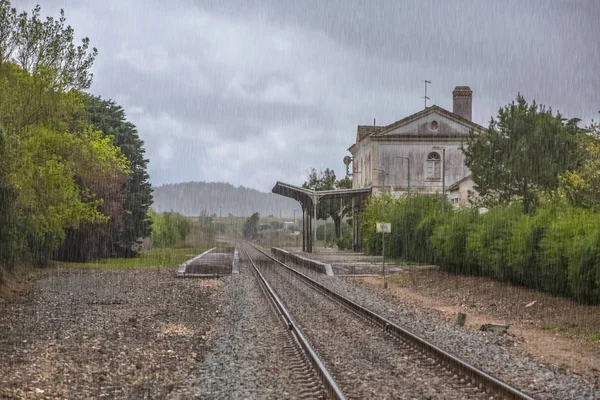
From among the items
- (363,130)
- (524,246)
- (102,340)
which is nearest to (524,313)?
(524,246)

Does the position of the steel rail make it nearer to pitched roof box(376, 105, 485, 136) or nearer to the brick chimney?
pitched roof box(376, 105, 485, 136)

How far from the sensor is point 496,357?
12.0m

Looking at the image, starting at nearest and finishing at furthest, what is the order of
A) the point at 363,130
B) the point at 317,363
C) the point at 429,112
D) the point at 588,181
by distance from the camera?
the point at 317,363 → the point at 588,181 → the point at 429,112 → the point at 363,130

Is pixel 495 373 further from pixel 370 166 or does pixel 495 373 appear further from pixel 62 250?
pixel 370 166

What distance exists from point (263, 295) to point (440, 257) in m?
10.3

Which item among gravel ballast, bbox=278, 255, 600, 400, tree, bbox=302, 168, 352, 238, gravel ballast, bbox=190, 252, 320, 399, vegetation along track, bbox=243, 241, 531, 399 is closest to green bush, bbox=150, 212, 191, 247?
tree, bbox=302, 168, 352, 238

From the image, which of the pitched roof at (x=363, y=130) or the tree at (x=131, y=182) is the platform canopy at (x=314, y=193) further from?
the pitched roof at (x=363, y=130)

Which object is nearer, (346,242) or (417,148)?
(417,148)

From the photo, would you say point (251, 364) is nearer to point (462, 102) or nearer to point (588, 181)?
point (588, 181)

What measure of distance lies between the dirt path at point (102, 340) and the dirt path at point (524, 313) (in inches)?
234

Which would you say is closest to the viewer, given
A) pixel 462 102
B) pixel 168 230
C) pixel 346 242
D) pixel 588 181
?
pixel 588 181

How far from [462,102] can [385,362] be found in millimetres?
61097

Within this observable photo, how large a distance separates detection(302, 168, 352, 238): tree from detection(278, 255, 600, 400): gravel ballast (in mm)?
54688

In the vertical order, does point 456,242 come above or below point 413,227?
below
